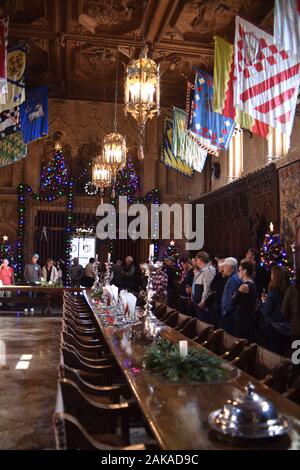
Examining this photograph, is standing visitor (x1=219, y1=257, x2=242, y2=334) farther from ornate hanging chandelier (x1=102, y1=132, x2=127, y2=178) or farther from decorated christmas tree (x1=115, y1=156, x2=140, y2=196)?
decorated christmas tree (x1=115, y1=156, x2=140, y2=196)

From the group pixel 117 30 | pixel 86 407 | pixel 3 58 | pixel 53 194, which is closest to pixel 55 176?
pixel 53 194

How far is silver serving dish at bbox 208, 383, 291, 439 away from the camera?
1.98 meters

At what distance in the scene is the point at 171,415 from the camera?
89.7 inches

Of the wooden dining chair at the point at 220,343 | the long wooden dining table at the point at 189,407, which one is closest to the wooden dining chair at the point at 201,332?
the wooden dining chair at the point at 220,343

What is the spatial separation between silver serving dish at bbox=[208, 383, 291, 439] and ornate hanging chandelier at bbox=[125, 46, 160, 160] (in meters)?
4.86

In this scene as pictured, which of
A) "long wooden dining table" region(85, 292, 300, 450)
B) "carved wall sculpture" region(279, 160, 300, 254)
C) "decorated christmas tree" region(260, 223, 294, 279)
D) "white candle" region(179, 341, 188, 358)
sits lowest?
"long wooden dining table" region(85, 292, 300, 450)

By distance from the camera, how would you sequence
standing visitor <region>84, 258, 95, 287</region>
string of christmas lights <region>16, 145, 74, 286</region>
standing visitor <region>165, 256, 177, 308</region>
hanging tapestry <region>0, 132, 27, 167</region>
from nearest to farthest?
standing visitor <region>165, 256, 177, 308</region>
hanging tapestry <region>0, 132, 27, 167</region>
standing visitor <region>84, 258, 95, 287</region>
string of christmas lights <region>16, 145, 74, 286</region>

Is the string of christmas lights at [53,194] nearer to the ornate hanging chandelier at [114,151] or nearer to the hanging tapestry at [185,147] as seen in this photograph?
the hanging tapestry at [185,147]

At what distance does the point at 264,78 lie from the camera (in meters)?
7.17

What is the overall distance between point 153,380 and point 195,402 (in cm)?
48

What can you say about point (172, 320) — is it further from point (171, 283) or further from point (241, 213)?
point (241, 213)

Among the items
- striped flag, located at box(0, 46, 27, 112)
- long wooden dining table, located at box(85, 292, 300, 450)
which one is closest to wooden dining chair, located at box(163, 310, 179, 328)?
long wooden dining table, located at box(85, 292, 300, 450)

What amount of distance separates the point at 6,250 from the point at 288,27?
1363 centimetres

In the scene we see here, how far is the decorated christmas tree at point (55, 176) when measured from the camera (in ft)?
59.0
